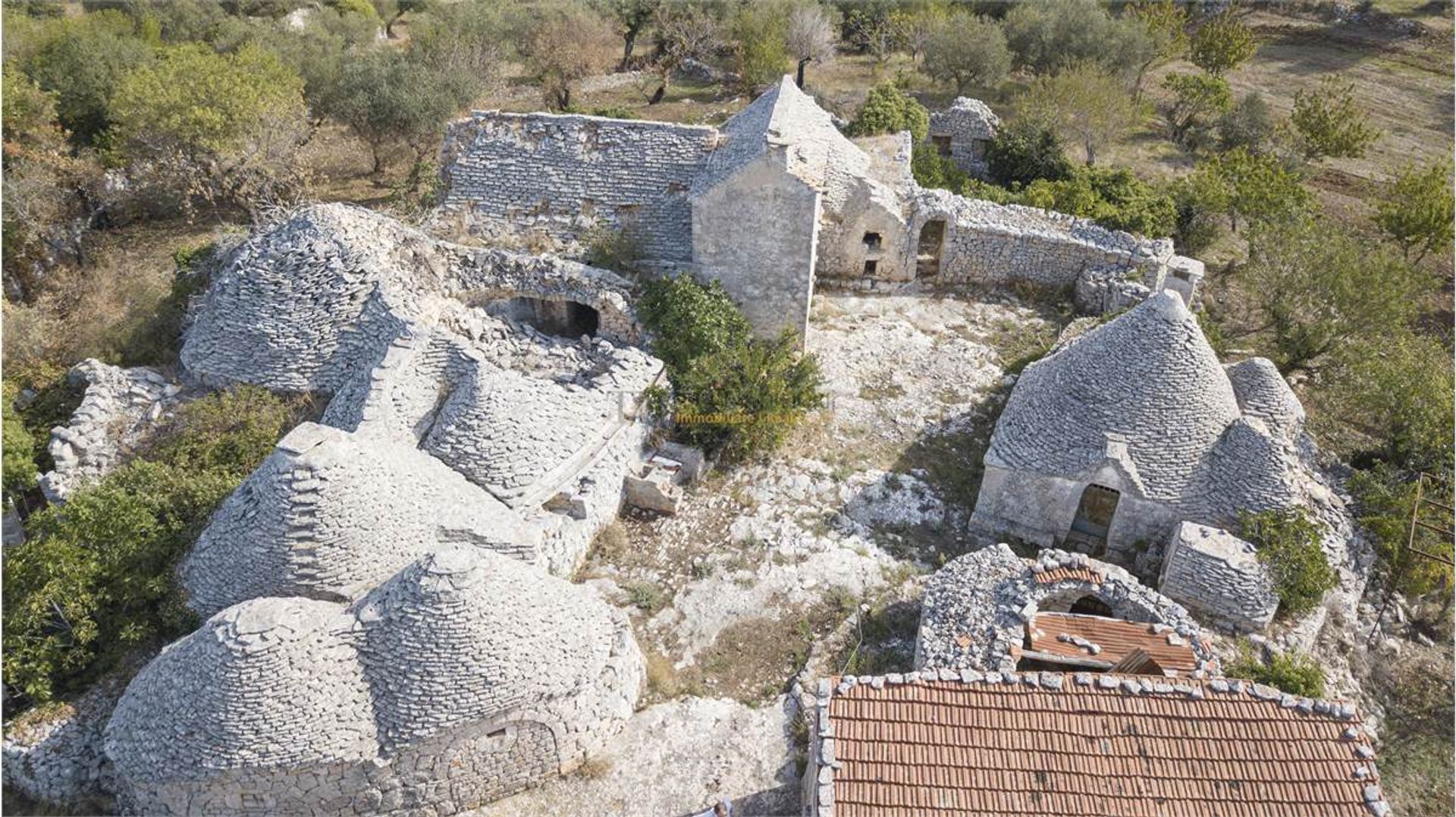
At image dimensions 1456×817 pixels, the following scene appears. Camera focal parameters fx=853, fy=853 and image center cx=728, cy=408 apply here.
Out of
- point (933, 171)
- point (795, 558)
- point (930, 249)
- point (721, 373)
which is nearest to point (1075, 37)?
point (933, 171)

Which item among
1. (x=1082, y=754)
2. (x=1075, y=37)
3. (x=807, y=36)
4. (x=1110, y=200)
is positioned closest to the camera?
(x=1082, y=754)

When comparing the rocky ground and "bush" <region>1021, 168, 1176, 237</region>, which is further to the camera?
"bush" <region>1021, 168, 1176, 237</region>

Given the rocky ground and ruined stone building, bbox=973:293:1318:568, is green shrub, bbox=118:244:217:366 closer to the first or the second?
the rocky ground

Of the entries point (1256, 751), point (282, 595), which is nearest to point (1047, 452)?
point (1256, 751)

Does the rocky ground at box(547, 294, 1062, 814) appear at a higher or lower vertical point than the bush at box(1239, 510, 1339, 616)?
lower

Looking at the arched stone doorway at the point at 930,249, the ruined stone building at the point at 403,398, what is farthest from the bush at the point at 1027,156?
the ruined stone building at the point at 403,398

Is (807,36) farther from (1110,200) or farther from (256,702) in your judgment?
(256,702)

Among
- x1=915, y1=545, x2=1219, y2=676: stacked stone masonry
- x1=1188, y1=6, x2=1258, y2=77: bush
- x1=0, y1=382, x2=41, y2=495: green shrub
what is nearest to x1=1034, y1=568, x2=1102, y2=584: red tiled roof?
x1=915, y1=545, x2=1219, y2=676: stacked stone masonry
